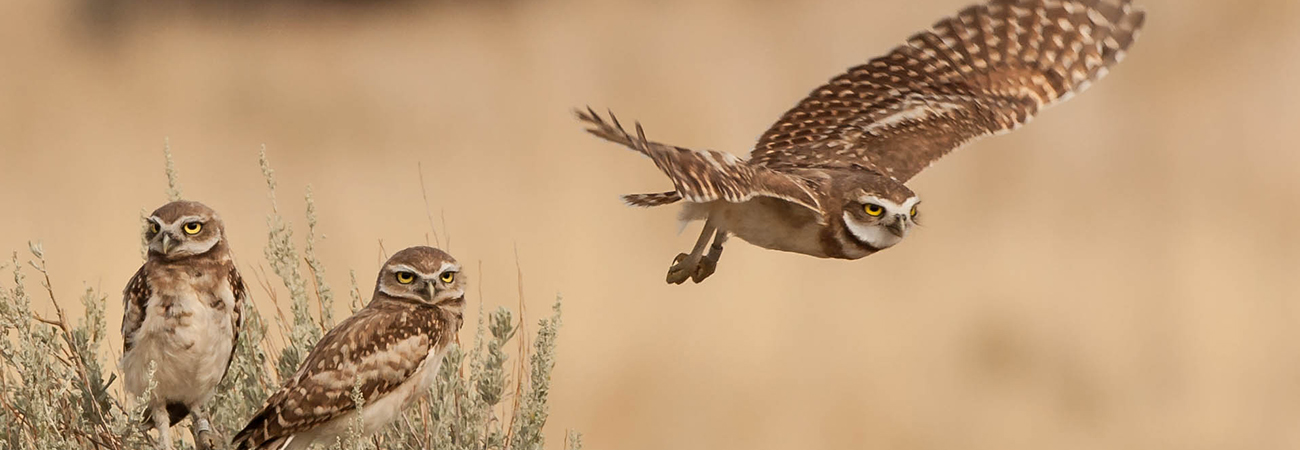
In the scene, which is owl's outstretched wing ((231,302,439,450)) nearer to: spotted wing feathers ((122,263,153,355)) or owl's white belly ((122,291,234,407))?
owl's white belly ((122,291,234,407))

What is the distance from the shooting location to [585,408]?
756cm

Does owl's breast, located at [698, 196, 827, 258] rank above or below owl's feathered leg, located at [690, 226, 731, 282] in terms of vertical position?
above

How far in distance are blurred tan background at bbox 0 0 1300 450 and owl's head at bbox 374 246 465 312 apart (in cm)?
374

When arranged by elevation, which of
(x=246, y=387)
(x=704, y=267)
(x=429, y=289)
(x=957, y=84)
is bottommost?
(x=246, y=387)

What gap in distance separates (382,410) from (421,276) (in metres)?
0.31

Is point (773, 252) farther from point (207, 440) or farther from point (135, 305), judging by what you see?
point (135, 305)

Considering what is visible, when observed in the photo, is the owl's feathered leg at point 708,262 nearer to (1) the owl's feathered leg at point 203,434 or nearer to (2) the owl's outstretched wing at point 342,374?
(2) the owl's outstretched wing at point 342,374

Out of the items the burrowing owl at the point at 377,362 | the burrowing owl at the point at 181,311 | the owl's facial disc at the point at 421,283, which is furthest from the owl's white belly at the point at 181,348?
the owl's facial disc at the point at 421,283

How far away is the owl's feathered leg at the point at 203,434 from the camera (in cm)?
403

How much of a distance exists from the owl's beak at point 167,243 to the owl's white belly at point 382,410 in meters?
0.53

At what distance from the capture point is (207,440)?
4.06 metres

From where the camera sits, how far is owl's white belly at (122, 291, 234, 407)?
389 cm

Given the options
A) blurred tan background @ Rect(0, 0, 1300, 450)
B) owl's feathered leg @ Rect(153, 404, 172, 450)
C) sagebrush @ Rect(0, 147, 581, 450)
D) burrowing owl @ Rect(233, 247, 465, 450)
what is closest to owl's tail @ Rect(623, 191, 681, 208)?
sagebrush @ Rect(0, 147, 581, 450)

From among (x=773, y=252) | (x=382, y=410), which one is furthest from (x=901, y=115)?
(x=773, y=252)
